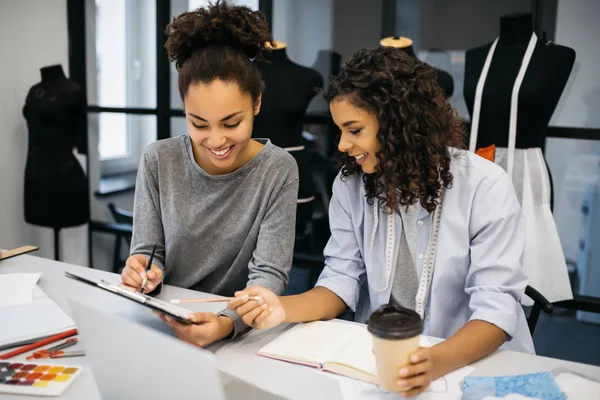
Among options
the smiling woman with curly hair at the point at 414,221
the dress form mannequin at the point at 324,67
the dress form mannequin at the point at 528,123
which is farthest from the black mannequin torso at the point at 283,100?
the smiling woman with curly hair at the point at 414,221

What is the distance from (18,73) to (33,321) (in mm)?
2796

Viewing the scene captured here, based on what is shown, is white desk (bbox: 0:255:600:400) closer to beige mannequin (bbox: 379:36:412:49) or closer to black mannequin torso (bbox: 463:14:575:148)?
black mannequin torso (bbox: 463:14:575:148)

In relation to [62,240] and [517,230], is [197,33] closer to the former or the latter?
[517,230]

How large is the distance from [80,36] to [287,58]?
170 centimetres

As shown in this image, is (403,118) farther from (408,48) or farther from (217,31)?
(408,48)

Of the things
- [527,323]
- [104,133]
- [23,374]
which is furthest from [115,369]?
[104,133]

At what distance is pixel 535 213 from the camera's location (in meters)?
2.28

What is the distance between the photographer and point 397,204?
1.44m

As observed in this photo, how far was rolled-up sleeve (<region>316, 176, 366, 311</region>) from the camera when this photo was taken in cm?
151

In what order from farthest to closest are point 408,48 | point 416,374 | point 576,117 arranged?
1. point 408,48
2. point 576,117
3. point 416,374

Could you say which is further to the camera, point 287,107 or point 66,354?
point 287,107

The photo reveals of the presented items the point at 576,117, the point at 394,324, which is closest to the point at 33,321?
the point at 394,324

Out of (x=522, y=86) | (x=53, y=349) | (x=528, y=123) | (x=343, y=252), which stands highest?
(x=522, y=86)

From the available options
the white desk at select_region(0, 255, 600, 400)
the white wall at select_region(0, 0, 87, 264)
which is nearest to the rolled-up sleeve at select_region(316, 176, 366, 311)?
the white desk at select_region(0, 255, 600, 400)
